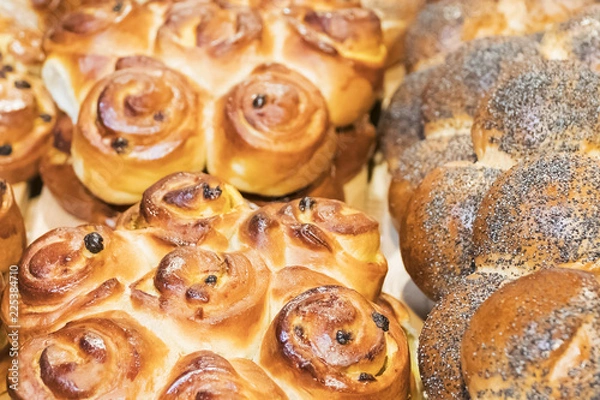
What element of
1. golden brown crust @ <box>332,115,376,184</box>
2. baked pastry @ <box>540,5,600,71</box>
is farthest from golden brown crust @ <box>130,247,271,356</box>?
baked pastry @ <box>540,5,600,71</box>

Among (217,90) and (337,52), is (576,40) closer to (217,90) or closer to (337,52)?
(337,52)

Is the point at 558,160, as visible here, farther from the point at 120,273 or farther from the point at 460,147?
the point at 120,273

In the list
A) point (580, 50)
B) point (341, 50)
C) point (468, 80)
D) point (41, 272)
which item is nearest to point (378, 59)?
point (341, 50)

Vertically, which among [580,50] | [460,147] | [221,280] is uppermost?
[580,50]

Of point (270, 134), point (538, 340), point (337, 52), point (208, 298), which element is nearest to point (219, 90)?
point (270, 134)

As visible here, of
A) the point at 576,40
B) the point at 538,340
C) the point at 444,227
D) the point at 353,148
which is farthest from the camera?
the point at 353,148

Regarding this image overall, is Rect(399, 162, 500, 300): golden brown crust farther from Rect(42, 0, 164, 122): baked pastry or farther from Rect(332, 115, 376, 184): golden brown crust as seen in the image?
Rect(42, 0, 164, 122): baked pastry

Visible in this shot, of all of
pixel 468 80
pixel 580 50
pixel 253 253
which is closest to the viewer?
pixel 253 253
